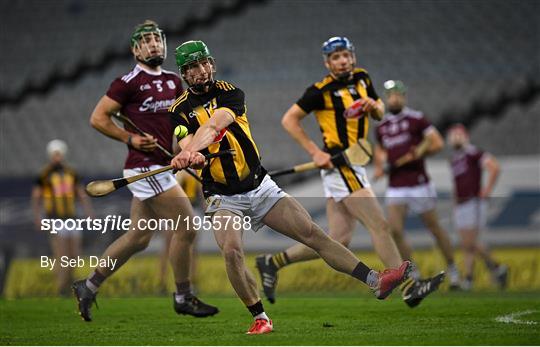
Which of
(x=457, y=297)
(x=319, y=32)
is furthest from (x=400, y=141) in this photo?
(x=319, y=32)

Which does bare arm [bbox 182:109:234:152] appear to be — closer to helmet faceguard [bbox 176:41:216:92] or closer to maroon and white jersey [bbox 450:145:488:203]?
helmet faceguard [bbox 176:41:216:92]

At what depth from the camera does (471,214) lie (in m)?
12.4

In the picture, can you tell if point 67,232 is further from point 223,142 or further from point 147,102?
point 223,142

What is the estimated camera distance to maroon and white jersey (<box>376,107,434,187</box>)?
1145 cm

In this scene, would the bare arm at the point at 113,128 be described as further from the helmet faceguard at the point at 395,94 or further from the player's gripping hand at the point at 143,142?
the helmet faceguard at the point at 395,94

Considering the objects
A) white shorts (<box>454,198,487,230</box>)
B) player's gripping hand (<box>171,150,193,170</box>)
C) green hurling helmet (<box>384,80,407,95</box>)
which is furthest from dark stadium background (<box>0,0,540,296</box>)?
player's gripping hand (<box>171,150,193,170</box>)

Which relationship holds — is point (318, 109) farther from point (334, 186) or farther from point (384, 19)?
point (384, 19)

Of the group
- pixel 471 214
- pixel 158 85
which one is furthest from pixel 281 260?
pixel 471 214

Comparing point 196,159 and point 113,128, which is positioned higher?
point 113,128

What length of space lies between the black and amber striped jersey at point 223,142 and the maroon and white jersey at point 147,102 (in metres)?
1.16

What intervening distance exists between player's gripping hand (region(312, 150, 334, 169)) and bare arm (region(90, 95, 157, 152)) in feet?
4.51

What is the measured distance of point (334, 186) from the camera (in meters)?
8.42

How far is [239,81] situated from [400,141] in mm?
7586

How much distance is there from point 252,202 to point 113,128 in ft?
5.15
